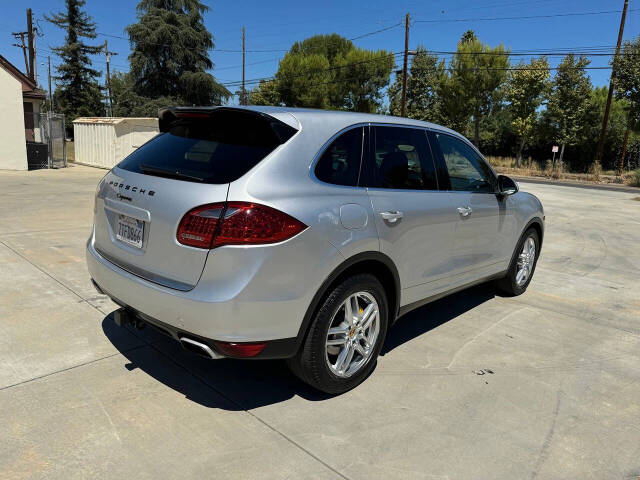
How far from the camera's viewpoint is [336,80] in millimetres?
50375

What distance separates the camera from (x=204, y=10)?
43.3 metres

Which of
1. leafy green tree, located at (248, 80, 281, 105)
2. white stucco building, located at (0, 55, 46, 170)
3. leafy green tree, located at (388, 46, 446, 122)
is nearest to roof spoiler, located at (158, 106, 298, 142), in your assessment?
white stucco building, located at (0, 55, 46, 170)

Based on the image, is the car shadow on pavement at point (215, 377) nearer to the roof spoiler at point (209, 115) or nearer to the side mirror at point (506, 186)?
the roof spoiler at point (209, 115)

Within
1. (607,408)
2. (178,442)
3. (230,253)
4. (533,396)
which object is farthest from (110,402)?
(607,408)

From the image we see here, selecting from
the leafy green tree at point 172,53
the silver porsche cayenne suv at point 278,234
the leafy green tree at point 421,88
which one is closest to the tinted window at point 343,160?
the silver porsche cayenne suv at point 278,234

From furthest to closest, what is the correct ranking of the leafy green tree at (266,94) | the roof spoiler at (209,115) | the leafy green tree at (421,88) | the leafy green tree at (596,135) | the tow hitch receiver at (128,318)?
the leafy green tree at (266,94), the leafy green tree at (421,88), the leafy green tree at (596,135), the tow hitch receiver at (128,318), the roof spoiler at (209,115)

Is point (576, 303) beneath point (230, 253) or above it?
beneath

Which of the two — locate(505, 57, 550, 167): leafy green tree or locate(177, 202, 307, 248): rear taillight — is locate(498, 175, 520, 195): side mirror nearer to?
locate(177, 202, 307, 248): rear taillight

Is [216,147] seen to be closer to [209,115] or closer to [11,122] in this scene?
[209,115]

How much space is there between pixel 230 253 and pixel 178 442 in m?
1.05

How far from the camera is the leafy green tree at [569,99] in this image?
103 feet

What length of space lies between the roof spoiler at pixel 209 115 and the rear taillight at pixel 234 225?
52 cm

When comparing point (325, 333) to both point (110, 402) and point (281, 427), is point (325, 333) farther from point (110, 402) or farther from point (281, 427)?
point (110, 402)

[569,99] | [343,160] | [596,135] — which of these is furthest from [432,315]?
[596,135]
